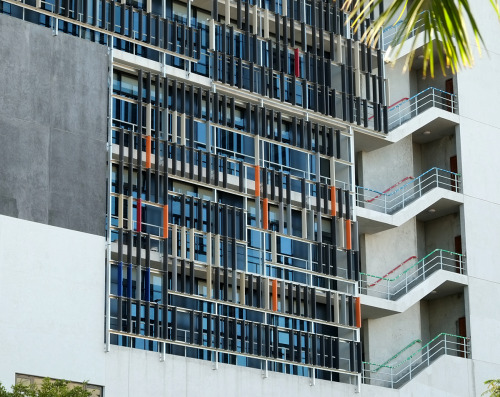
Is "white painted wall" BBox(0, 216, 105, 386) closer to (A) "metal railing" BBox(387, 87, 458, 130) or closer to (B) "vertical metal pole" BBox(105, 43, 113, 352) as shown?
(B) "vertical metal pole" BBox(105, 43, 113, 352)

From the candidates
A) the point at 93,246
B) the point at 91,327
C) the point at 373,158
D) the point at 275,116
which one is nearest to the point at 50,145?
the point at 93,246

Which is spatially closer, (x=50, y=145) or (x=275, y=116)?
(x=50, y=145)

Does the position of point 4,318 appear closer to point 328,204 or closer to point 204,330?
point 204,330

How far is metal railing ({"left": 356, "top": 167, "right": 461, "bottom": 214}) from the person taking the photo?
59.2 meters

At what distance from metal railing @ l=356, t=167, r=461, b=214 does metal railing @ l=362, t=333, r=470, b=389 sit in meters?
6.93

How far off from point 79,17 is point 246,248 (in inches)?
478

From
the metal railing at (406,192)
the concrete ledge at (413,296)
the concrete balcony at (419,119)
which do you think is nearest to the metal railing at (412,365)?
the concrete ledge at (413,296)

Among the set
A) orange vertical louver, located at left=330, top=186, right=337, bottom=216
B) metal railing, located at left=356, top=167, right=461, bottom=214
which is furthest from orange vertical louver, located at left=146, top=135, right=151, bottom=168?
metal railing, located at left=356, top=167, right=461, bottom=214

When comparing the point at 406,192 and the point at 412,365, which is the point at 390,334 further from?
the point at 406,192

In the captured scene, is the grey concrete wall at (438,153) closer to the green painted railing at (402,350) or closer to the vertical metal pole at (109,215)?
the green painted railing at (402,350)

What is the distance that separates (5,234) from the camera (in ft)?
143

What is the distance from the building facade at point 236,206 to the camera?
45.3 metres

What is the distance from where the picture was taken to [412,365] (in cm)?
5794

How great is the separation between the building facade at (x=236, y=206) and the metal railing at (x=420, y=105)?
0.13 m
